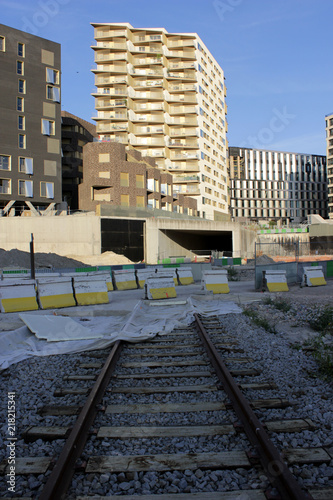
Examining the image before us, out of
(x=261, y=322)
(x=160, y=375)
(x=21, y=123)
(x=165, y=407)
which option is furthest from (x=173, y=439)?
(x=21, y=123)

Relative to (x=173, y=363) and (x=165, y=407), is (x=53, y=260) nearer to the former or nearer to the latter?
(x=173, y=363)

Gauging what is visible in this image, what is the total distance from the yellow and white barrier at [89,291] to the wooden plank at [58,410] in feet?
39.3

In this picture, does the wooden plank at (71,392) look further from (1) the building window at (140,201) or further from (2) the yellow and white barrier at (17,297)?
(1) the building window at (140,201)

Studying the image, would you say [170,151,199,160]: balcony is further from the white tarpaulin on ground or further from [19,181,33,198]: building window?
the white tarpaulin on ground

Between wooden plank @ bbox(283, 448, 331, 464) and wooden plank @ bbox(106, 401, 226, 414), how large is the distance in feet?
4.10

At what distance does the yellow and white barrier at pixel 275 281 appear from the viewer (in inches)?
800

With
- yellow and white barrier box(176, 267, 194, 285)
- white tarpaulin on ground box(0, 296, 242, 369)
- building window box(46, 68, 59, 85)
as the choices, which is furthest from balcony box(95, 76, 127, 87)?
white tarpaulin on ground box(0, 296, 242, 369)

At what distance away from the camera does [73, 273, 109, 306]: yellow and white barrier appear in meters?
17.0

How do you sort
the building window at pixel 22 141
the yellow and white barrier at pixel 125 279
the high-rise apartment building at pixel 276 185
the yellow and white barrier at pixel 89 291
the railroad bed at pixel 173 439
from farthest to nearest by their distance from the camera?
the high-rise apartment building at pixel 276 185
the building window at pixel 22 141
the yellow and white barrier at pixel 125 279
the yellow and white barrier at pixel 89 291
the railroad bed at pixel 173 439

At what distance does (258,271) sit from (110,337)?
13608mm

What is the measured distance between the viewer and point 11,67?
5128 centimetres

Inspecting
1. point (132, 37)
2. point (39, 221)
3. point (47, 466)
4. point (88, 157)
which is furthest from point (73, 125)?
point (47, 466)

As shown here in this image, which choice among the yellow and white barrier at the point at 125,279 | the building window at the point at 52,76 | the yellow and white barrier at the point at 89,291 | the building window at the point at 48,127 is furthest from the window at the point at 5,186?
the yellow and white barrier at the point at 89,291

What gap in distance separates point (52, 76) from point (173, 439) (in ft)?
193
